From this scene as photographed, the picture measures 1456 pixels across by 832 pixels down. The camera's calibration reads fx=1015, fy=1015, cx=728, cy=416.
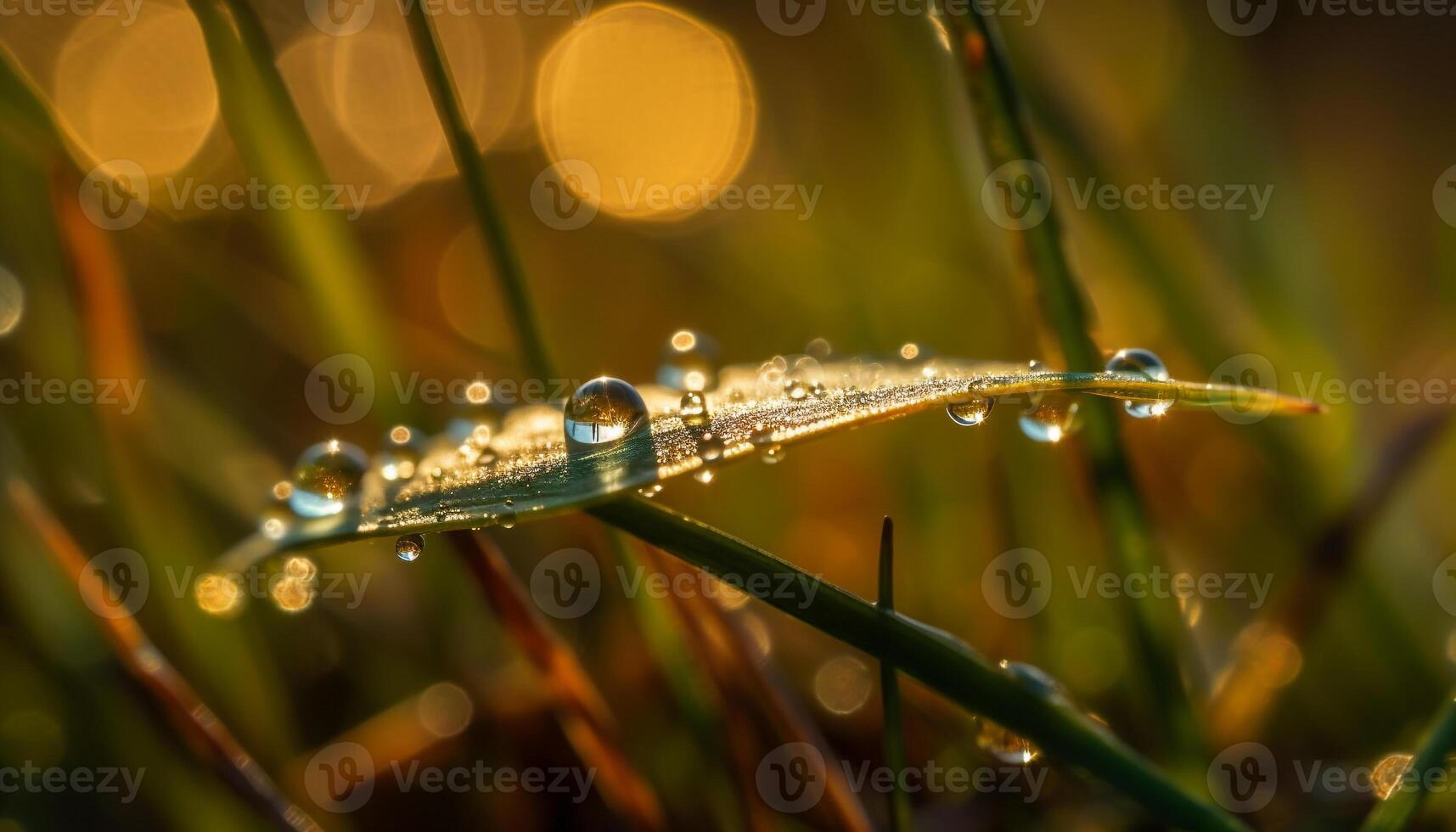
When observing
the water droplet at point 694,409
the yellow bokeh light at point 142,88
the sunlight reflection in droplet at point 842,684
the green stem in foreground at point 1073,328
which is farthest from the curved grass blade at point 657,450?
the yellow bokeh light at point 142,88

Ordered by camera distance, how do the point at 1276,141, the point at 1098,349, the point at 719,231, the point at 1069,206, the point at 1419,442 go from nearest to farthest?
1. the point at 1098,349
2. the point at 1419,442
3. the point at 1069,206
4. the point at 1276,141
5. the point at 719,231

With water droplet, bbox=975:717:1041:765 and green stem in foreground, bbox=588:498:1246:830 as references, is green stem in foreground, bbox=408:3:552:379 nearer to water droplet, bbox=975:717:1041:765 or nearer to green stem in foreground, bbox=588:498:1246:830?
green stem in foreground, bbox=588:498:1246:830

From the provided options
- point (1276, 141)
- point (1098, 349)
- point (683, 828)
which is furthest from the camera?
point (1276, 141)

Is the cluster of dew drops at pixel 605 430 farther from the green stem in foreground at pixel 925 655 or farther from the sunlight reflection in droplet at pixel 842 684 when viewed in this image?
the sunlight reflection in droplet at pixel 842 684

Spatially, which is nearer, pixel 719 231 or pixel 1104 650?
pixel 1104 650

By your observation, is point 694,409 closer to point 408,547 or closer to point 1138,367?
point 408,547

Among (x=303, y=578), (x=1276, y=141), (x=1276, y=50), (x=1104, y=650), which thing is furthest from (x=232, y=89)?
(x=1276, y=50)

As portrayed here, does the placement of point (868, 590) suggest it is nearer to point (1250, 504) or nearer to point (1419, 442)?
point (1250, 504)

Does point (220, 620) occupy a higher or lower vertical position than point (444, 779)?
higher
